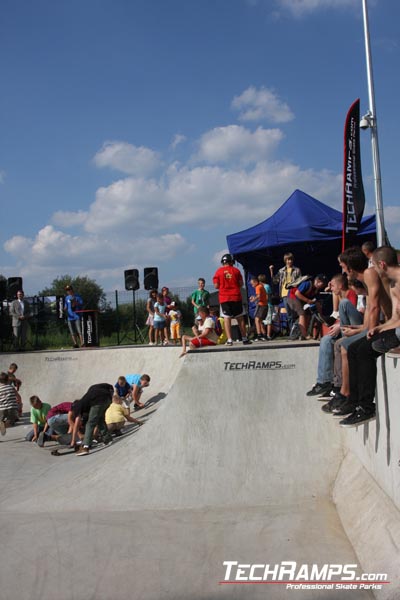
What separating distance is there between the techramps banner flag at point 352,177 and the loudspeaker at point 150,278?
6.89 meters

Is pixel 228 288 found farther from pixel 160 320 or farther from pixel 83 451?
pixel 160 320

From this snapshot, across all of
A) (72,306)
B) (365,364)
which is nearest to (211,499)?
(365,364)

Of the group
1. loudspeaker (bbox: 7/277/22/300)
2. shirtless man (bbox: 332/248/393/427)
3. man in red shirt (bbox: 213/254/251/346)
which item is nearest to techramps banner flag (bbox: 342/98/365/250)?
man in red shirt (bbox: 213/254/251/346)

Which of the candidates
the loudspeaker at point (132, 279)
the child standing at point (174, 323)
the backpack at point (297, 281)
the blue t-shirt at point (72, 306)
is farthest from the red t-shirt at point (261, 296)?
the loudspeaker at point (132, 279)

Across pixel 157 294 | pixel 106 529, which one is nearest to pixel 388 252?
pixel 106 529

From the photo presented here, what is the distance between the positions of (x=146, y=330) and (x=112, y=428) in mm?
9110

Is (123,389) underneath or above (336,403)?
underneath

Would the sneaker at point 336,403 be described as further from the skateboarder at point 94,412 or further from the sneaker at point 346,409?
the skateboarder at point 94,412

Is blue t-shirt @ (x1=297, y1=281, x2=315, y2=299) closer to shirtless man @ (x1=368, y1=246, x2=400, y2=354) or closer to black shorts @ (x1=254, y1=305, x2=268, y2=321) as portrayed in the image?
black shorts @ (x1=254, y1=305, x2=268, y2=321)

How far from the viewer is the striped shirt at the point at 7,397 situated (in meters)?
12.1

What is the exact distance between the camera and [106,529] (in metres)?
5.81

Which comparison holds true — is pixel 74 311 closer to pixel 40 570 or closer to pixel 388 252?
pixel 40 570

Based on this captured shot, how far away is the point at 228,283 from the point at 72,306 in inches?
284

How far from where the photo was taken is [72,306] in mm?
15141
